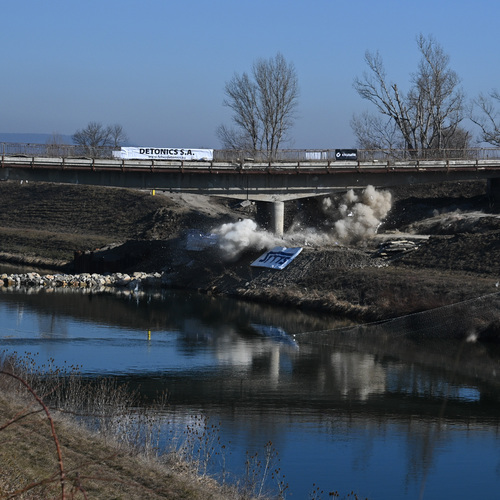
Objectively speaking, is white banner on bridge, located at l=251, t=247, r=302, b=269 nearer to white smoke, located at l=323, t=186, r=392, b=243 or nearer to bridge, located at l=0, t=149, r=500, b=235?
bridge, located at l=0, t=149, r=500, b=235

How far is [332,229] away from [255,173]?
8.79 meters

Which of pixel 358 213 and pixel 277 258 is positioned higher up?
pixel 358 213

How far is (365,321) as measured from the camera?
4853cm

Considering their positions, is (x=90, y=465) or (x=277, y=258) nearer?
(x=90, y=465)

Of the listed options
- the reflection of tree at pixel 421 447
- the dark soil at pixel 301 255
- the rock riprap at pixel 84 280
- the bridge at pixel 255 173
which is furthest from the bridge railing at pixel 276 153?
the reflection of tree at pixel 421 447

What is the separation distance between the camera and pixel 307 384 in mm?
32031

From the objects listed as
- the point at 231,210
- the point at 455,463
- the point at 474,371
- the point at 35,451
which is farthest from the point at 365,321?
the point at 231,210

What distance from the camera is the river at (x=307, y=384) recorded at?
22.0 meters

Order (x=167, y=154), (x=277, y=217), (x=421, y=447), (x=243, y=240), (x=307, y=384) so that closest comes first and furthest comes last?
(x=421, y=447) → (x=307, y=384) → (x=243, y=240) → (x=167, y=154) → (x=277, y=217)

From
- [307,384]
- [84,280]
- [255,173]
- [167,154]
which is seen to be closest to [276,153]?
[255,173]

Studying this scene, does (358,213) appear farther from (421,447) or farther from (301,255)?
(421,447)

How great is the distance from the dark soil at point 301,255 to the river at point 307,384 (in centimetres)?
434

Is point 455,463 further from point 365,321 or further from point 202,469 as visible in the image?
point 365,321

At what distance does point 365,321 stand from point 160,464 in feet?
103
